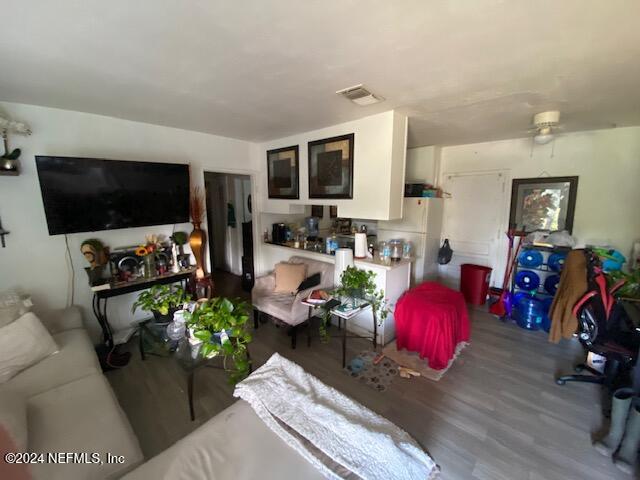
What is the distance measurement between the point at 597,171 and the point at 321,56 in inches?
145

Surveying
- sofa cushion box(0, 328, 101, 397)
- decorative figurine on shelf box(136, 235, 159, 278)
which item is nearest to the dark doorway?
decorative figurine on shelf box(136, 235, 159, 278)

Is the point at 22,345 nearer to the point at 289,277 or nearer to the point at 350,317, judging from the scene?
the point at 289,277

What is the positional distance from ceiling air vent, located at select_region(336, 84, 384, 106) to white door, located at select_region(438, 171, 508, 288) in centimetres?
259

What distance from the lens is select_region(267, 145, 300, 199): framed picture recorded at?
3400 mm

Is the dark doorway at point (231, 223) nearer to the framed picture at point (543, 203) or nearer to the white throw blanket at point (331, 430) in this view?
the white throw blanket at point (331, 430)

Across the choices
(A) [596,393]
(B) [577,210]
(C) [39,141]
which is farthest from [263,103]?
(B) [577,210]

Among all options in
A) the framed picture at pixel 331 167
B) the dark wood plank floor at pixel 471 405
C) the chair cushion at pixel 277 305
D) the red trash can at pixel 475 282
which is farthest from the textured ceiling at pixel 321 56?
the dark wood plank floor at pixel 471 405

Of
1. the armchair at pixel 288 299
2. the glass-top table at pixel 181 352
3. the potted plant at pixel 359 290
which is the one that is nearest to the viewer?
the glass-top table at pixel 181 352

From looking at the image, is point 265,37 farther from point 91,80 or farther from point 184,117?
point 184,117

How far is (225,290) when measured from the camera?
4266 mm

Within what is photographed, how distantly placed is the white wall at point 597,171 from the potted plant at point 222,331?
13.4ft

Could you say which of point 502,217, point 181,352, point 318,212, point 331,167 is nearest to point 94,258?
point 181,352

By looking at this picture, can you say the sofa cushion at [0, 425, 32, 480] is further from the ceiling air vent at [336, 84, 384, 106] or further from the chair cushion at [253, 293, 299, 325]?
the ceiling air vent at [336, 84, 384, 106]

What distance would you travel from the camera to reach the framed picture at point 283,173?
3400 millimetres
